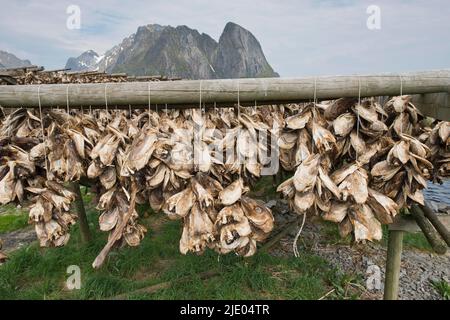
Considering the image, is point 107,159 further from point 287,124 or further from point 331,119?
point 331,119

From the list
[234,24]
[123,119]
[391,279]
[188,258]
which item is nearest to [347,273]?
[391,279]

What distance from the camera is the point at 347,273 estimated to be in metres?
4.99

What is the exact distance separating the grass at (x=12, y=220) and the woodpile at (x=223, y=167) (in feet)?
22.1

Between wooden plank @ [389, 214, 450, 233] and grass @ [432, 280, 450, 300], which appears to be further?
grass @ [432, 280, 450, 300]

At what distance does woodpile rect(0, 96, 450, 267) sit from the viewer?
5.29 ft

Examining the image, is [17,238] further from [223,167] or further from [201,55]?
[201,55]

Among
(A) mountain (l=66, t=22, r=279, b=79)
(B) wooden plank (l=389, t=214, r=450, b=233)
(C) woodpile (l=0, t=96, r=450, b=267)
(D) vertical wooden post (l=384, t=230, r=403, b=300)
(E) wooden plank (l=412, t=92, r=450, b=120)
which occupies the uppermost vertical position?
(A) mountain (l=66, t=22, r=279, b=79)

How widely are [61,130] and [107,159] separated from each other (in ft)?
1.38

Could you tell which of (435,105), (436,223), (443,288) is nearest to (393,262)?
(436,223)

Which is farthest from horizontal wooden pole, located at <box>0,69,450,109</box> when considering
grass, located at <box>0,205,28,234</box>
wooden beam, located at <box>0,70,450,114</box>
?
grass, located at <box>0,205,28,234</box>

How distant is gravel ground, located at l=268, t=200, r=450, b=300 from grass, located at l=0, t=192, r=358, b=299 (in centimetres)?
38

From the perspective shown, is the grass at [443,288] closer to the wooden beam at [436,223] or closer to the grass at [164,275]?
the grass at [164,275]

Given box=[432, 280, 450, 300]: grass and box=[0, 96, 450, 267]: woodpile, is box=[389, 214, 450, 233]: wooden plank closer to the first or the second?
box=[0, 96, 450, 267]: woodpile

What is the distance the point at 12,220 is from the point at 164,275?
5.22 m
